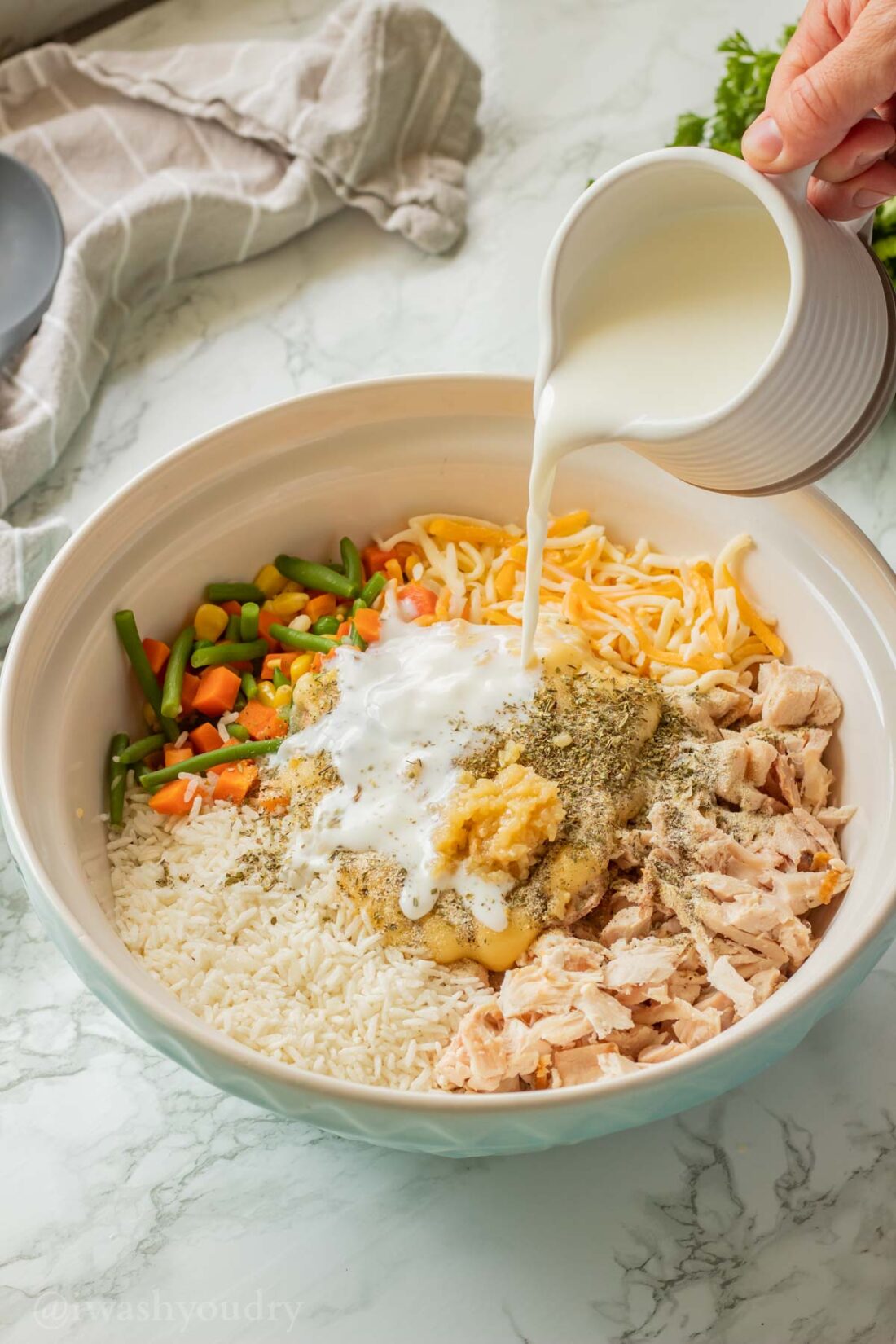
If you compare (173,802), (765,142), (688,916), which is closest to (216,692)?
(173,802)

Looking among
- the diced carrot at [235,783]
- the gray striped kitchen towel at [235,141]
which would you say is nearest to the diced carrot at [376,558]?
the diced carrot at [235,783]

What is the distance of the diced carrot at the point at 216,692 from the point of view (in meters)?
2.94

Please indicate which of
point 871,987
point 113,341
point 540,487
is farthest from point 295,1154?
point 113,341

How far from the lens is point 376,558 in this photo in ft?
10.4

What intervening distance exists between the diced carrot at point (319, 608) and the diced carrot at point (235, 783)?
0.45 metres

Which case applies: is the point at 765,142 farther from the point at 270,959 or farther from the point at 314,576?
the point at 270,959

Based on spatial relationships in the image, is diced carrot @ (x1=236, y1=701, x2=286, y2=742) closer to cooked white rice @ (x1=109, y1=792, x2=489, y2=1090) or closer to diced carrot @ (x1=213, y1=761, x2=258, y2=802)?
diced carrot @ (x1=213, y1=761, x2=258, y2=802)

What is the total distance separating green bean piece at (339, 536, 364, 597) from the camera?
310 cm

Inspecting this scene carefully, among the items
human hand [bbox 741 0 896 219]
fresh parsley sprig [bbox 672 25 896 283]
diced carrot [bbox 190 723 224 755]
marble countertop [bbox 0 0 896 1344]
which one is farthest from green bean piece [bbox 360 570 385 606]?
fresh parsley sprig [bbox 672 25 896 283]

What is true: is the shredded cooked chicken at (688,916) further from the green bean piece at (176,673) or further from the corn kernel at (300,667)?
the green bean piece at (176,673)

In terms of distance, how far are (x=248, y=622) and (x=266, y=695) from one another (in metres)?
0.18

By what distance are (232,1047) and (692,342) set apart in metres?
1.46

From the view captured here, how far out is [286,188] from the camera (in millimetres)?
3838

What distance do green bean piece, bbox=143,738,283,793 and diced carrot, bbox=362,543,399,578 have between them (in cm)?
54
